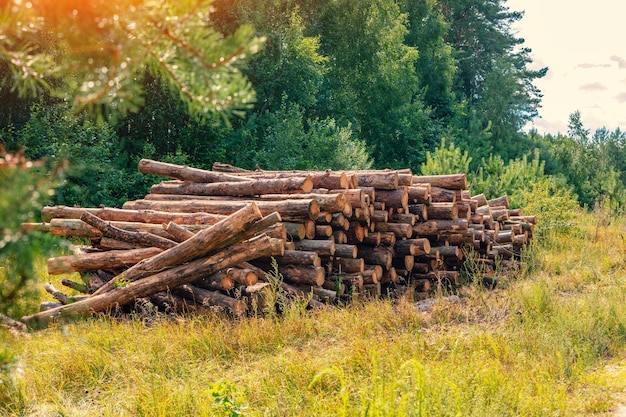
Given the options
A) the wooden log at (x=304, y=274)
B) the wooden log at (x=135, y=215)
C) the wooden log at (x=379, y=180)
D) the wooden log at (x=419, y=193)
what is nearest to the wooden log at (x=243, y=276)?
the wooden log at (x=304, y=274)

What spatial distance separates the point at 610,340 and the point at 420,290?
14.2 ft

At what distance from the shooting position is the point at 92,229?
9.55 meters

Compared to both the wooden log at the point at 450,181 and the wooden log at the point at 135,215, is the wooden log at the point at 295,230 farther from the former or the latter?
the wooden log at the point at 450,181

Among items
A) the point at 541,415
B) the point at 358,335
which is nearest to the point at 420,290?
the point at 358,335

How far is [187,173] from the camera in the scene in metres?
11.6

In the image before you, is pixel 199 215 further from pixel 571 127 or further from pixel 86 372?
pixel 571 127

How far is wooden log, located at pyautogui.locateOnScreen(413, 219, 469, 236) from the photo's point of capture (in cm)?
1092

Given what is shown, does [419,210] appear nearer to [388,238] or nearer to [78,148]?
[388,238]

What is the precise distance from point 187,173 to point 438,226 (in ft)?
14.9

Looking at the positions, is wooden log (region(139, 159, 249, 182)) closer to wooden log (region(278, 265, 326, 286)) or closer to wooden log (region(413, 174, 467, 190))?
wooden log (region(278, 265, 326, 286))

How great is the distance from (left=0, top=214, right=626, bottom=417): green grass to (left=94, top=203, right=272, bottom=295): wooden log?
0.80m

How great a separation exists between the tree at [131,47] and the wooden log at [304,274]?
6250 millimetres

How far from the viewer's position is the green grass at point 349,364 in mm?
4793

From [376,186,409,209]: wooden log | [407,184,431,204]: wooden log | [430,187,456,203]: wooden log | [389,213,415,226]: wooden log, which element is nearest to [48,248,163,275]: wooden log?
[376,186,409,209]: wooden log
